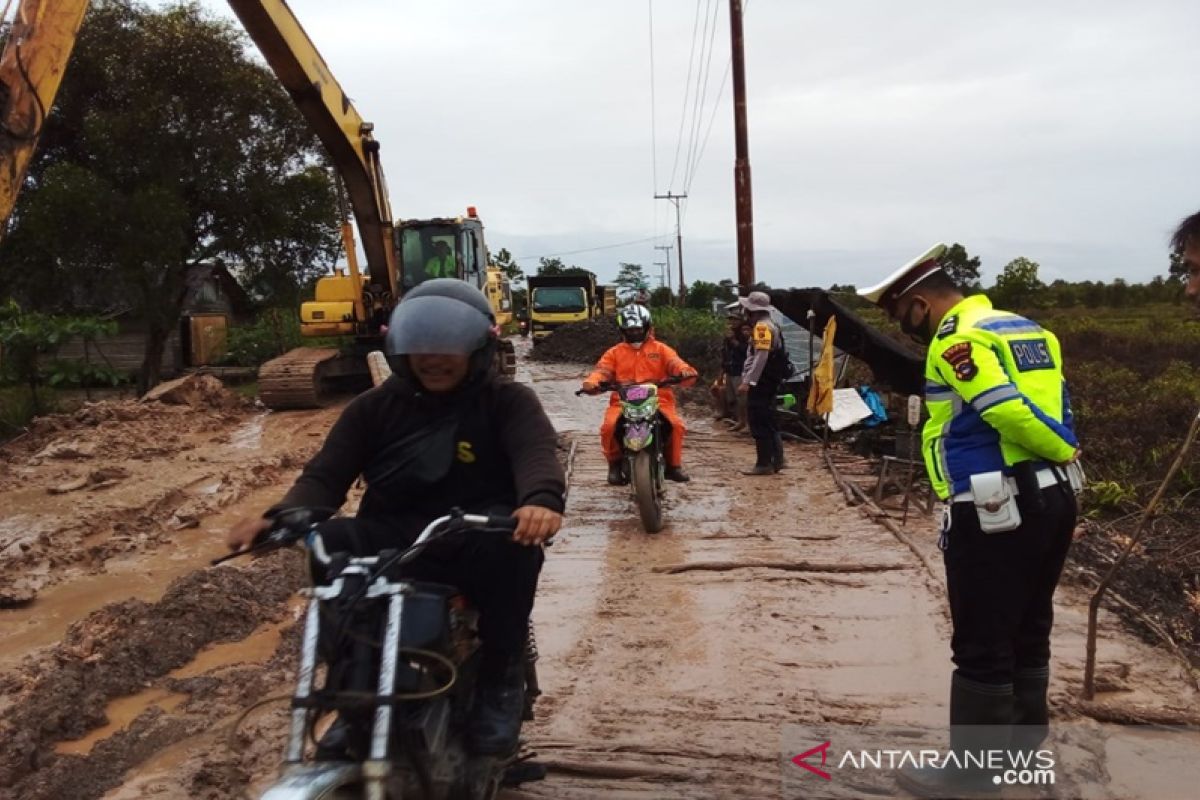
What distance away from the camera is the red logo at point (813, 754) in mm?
3887

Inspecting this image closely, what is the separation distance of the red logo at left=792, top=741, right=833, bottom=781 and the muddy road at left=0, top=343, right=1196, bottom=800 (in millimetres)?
98

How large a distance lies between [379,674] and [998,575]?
204 centimetres

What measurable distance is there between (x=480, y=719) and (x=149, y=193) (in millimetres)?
20190

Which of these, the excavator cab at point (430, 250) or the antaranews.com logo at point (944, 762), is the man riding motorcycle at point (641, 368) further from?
the excavator cab at point (430, 250)

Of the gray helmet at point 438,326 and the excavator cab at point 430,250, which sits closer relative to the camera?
the gray helmet at point 438,326

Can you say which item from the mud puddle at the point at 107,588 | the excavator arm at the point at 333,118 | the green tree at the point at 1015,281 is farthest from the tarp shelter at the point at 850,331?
the green tree at the point at 1015,281

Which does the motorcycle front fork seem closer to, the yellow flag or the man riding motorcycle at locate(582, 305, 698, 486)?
the man riding motorcycle at locate(582, 305, 698, 486)

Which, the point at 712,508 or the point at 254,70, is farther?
the point at 254,70

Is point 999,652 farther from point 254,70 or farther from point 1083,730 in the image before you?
point 254,70

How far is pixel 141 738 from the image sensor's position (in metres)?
4.38

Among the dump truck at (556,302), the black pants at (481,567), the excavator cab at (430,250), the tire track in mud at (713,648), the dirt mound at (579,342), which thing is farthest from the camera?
the dump truck at (556,302)

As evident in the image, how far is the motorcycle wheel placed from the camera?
7688 millimetres

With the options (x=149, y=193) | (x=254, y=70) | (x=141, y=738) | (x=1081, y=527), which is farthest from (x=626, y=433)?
(x=254, y=70)

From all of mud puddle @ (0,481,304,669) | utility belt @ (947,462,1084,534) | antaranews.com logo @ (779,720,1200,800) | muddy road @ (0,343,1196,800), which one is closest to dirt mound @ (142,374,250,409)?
muddy road @ (0,343,1196,800)
